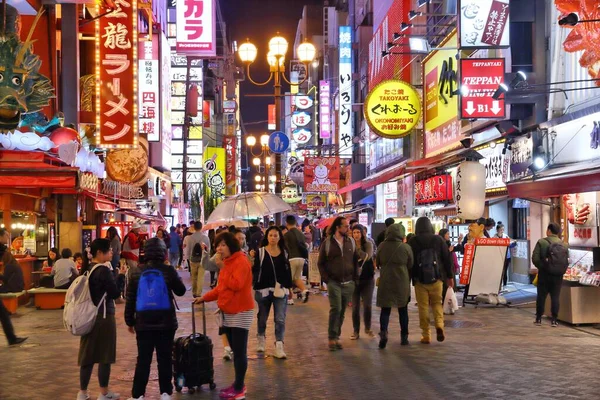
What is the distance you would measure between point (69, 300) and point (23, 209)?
14450 millimetres

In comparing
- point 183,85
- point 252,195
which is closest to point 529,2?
point 252,195

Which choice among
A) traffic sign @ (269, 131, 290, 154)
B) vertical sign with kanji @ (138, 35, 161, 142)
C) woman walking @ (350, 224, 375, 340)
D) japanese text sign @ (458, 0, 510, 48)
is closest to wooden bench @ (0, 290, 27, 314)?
woman walking @ (350, 224, 375, 340)

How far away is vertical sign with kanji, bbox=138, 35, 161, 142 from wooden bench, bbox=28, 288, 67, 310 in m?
17.7

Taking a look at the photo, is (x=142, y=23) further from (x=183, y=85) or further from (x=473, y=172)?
(x=473, y=172)

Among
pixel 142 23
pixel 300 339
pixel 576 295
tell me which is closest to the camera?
pixel 300 339

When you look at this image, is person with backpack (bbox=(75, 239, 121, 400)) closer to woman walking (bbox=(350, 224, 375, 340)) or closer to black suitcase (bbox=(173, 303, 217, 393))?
black suitcase (bbox=(173, 303, 217, 393))

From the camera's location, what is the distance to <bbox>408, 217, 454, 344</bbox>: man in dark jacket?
40.3ft

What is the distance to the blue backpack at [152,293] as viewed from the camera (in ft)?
26.6

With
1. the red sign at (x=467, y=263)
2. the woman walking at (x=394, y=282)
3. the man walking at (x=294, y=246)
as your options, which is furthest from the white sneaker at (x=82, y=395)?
the red sign at (x=467, y=263)

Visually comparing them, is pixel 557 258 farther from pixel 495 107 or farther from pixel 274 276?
pixel 495 107

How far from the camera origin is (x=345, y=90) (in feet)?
166

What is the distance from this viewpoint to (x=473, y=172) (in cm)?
1814

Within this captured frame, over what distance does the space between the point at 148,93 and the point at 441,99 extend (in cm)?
1431

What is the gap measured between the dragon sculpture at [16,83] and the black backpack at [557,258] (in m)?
8.56
